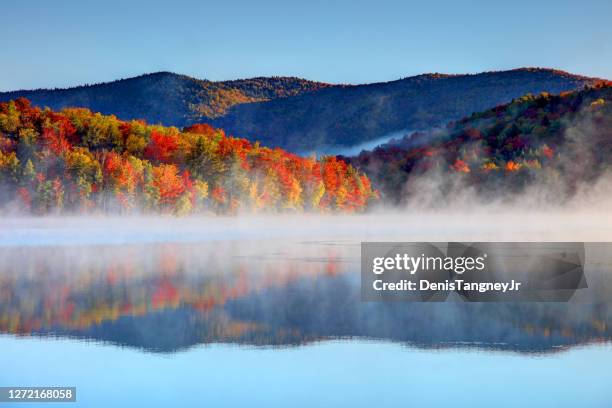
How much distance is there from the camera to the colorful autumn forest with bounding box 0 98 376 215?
6938 cm

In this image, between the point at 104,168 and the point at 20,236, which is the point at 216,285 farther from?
the point at 104,168

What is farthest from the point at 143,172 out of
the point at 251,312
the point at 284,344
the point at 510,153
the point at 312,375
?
the point at 312,375

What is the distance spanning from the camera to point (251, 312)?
53.0ft

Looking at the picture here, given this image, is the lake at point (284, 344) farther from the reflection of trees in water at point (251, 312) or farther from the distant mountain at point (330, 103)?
the distant mountain at point (330, 103)

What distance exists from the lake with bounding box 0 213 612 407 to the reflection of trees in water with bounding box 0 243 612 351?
4 cm

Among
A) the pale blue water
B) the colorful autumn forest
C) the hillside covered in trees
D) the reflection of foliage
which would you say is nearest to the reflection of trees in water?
the reflection of foliage

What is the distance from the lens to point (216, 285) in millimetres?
20250

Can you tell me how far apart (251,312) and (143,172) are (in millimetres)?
58879

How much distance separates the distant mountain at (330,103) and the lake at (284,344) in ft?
354

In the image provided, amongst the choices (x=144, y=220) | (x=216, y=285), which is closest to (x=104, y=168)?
(x=144, y=220)

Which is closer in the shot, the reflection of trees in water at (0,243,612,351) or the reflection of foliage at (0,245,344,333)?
the reflection of trees in water at (0,243,612,351)

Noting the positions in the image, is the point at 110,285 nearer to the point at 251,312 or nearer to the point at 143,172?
the point at 251,312

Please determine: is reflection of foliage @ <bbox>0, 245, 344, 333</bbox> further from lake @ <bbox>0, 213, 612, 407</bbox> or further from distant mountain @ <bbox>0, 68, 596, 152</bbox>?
distant mountain @ <bbox>0, 68, 596, 152</bbox>

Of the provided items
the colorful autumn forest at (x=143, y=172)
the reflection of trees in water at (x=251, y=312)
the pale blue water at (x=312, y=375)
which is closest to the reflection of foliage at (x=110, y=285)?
the reflection of trees in water at (x=251, y=312)
